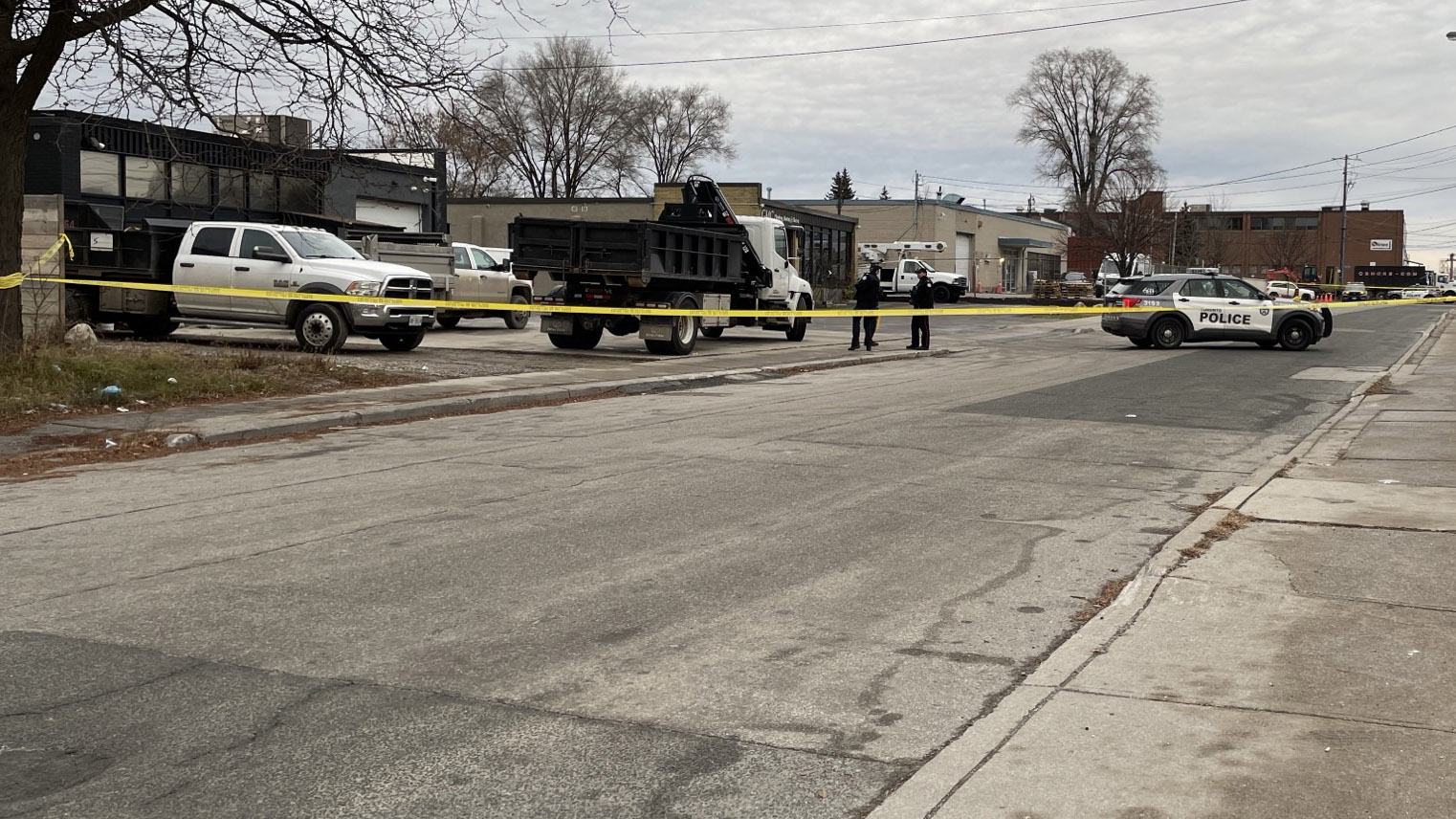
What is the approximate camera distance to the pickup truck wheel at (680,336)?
2347cm

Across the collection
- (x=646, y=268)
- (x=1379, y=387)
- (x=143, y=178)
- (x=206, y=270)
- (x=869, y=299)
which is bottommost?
(x=1379, y=387)

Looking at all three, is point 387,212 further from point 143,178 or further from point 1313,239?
point 1313,239

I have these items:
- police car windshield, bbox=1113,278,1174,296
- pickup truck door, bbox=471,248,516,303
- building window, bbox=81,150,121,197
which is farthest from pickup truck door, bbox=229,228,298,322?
police car windshield, bbox=1113,278,1174,296

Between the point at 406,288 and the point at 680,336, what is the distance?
17.3 ft

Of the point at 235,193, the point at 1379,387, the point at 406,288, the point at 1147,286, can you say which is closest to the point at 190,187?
the point at 235,193

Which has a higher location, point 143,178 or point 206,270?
point 143,178

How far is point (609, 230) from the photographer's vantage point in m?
22.2

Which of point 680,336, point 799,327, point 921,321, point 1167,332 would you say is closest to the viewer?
point 680,336

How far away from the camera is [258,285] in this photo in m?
20.6

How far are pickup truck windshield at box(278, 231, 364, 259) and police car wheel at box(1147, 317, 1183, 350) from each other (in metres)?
16.6

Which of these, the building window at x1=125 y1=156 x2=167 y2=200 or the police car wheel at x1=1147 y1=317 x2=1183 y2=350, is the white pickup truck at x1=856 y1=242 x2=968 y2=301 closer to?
the police car wheel at x1=1147 y1=317 x2=1183 y2=350

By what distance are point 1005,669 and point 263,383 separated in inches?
485

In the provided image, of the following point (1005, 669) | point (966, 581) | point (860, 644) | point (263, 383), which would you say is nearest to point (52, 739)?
point (860, 644)

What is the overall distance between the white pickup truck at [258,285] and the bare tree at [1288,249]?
378 feet
